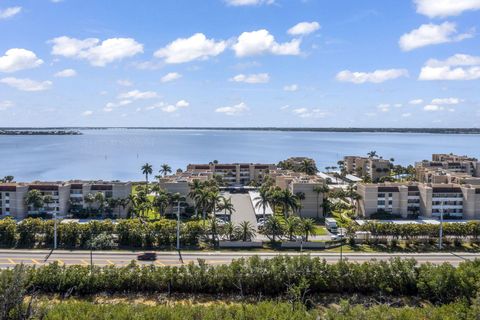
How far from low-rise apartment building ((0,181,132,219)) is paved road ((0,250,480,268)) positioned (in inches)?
894

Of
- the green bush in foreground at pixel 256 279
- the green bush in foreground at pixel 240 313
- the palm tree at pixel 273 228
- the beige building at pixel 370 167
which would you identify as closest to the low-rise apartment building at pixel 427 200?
the palm tree at pixel 273 228

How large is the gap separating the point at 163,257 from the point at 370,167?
9106 centimetres

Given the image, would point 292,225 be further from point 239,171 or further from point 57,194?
point 239,171

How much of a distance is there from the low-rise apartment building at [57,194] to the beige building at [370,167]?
81.2 m

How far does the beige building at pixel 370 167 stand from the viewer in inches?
4926

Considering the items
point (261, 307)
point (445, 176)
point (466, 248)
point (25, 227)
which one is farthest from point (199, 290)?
point (445, 176)

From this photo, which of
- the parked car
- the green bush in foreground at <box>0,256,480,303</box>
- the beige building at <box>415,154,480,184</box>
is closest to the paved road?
the parked car

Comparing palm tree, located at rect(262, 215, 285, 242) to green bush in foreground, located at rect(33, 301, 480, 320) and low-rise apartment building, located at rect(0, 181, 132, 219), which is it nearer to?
green bush in foreground, located at rect(33, 301, 480, 320)

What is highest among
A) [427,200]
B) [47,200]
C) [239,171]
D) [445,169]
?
[445,169]

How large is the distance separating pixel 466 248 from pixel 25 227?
7234cm

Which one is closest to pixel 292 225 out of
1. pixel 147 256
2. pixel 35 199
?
pixel 147 256

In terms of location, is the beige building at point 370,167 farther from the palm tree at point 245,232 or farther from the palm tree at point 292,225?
the palm tree at point 245,232

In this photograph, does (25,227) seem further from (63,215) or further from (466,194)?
(466,194)

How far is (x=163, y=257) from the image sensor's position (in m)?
56.1
